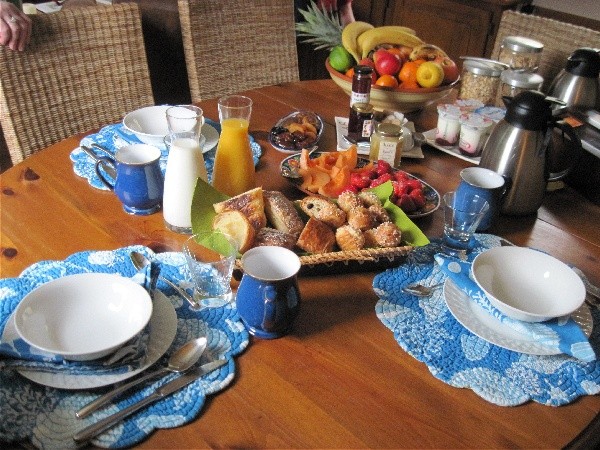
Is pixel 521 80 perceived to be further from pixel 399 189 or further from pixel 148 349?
pixel 148 349

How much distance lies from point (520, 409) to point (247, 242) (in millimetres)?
460

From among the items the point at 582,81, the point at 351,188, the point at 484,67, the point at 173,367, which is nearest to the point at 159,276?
the point at 173,367

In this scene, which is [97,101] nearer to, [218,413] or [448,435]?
[218,413]

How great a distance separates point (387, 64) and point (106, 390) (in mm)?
1115

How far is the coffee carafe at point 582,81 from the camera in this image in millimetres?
1515

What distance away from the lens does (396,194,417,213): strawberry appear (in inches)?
42.6

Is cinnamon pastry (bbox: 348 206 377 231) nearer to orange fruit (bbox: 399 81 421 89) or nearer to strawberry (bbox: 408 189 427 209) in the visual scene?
strawberry (bbox: 408 189 427 209)

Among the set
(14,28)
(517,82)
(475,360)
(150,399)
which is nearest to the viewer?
(150,399)

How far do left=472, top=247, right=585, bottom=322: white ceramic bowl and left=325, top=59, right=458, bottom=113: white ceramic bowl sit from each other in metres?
0.65

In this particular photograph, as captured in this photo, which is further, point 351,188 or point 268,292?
point 351,188

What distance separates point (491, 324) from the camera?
2.80 ft

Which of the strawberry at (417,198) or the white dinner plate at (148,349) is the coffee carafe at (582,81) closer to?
the strawberry at (417,198)

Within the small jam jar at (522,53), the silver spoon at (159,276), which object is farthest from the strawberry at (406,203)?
the small jam jar at (522,53)

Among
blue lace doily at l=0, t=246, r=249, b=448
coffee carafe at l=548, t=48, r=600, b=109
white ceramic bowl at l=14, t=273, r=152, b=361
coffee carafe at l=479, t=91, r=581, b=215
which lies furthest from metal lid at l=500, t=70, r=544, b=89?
white ceramic bowl at l=14, t=273, r=152, b=361
